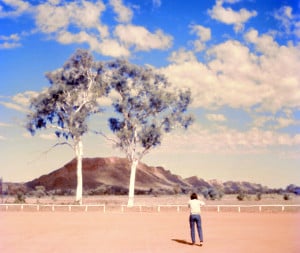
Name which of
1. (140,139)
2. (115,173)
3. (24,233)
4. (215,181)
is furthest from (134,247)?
(215,181)

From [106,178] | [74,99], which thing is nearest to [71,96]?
[74,99]

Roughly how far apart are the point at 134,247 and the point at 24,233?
777 cm

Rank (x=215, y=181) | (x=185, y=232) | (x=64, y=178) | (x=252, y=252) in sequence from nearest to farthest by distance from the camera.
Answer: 1. (x=252, y=252)
2. (x=185, y=232)
3. (x=64, y=178)
4. (x=215, y=181)

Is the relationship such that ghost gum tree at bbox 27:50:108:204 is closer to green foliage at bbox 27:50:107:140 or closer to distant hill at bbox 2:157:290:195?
green foliage at bbox 27:50:107:140

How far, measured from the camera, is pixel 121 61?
4738 cm

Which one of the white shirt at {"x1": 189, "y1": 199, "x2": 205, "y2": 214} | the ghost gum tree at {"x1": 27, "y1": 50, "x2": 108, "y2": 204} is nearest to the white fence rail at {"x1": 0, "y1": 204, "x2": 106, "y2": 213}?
the ghost gum tree at {"x1": 27, "y1": 50, "x2": 108, "y2": 204}

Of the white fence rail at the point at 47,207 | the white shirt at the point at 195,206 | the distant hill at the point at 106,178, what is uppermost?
the distant hill at the point at 106,178

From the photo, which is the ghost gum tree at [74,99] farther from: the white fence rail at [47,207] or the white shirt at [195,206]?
the white shirt at [195,206]

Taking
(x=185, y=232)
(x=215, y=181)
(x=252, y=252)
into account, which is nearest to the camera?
(x=252, y=252)

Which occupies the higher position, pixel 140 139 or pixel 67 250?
pixel 140 139

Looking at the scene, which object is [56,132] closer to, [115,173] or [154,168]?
[115,173]

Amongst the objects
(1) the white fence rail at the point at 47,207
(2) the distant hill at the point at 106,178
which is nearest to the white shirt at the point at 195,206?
(1) the white fence rail at the point at 47,207

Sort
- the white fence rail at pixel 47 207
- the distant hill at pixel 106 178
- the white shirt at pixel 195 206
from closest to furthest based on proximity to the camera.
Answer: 1. the white shirt at pixel 195 206
2. the white fence rail at pixel 47 207
3. the distant hill at pixel 106 178

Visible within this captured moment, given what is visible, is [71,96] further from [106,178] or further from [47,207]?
[106,178]
